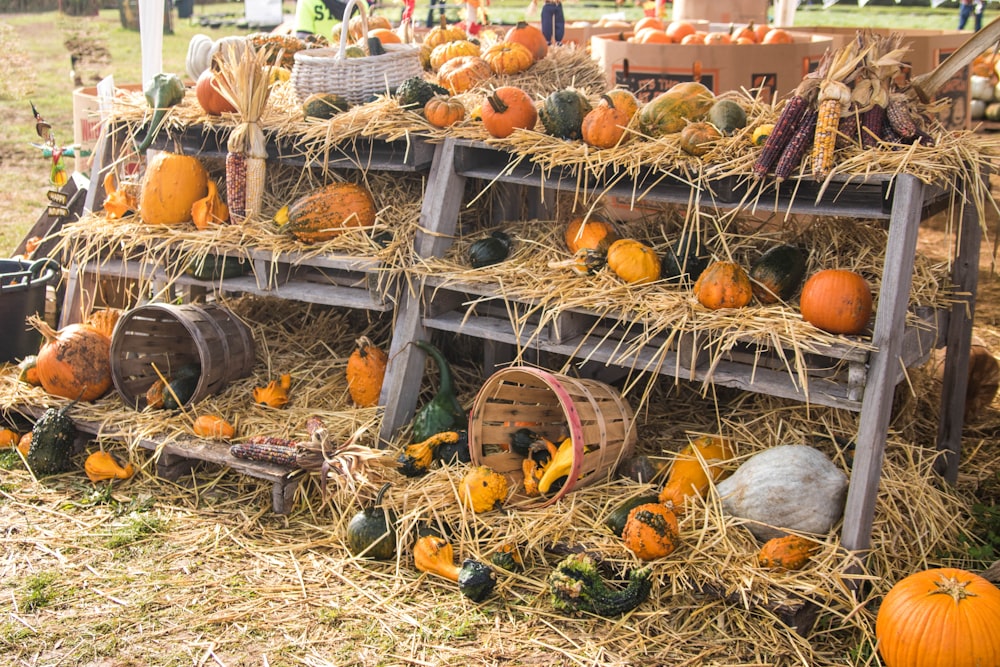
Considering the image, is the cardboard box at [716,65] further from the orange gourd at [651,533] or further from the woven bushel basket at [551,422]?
the orange gourd at [651,533]

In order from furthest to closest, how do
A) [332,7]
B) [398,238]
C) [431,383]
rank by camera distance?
1. [332,7]
2. [431,383]
3. [398,238]

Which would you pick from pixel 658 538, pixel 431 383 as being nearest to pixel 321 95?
pixel 431 383

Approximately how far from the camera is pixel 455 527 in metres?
4.87

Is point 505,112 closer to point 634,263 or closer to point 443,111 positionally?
point 443,111

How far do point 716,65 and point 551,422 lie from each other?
14.0 ft

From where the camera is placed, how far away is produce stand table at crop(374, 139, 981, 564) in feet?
13.9

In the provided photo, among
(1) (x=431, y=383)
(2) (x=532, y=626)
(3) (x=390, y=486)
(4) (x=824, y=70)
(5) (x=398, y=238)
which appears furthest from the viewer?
(1) (x=431, y=383)

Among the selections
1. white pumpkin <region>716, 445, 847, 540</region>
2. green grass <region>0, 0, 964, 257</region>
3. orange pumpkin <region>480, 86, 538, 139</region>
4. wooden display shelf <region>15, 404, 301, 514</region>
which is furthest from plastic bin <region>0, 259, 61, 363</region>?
white pumpkin <region>716, 445, 847, 540</region>

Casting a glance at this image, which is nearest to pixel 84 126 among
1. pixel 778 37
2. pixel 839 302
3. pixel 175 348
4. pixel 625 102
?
pixel 175 348

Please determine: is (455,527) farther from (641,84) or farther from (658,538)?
(641,84)

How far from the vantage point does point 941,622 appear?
3.73m

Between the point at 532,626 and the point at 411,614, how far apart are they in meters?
0.52

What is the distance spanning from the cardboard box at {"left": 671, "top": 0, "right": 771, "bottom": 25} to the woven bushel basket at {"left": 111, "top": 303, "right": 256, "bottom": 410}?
8.23 m

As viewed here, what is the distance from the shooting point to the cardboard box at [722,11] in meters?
12.6
